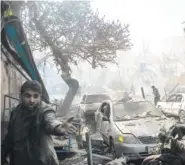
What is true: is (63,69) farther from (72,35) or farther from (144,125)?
(144,125)

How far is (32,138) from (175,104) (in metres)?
12.8

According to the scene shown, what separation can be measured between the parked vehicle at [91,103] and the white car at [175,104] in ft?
10.5

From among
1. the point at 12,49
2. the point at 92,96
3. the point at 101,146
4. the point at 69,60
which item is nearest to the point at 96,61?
the point at 69,60

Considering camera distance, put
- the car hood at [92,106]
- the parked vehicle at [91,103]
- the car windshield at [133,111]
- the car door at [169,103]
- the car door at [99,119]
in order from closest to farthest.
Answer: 1. the car windshield at [133,111]
2. the car door at [99,119]
3. the car door at [169,103]
4. the parked vehicle at [91,103]
5. the car hood at [92,106]

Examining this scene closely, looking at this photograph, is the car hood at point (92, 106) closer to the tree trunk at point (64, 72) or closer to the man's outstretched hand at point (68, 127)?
the tree trunk at point (64, 72)

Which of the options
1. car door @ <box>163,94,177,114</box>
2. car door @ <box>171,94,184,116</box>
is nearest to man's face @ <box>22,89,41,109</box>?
car door @ <box>171,94,184,116</box>

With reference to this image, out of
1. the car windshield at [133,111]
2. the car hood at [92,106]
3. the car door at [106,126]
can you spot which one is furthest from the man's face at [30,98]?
the car hood at [92,106]

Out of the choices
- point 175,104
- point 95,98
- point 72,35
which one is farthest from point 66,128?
point 72,35

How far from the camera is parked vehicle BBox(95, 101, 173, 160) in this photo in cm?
656

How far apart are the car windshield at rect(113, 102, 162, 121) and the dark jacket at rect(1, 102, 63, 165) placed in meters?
5.32

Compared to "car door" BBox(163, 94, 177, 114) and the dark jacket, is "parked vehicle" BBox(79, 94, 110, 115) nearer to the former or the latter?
"car door" BBox(163, 94, 177, 114)

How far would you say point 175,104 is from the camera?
14.6 m

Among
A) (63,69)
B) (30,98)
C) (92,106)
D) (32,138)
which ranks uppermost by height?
(63,69)

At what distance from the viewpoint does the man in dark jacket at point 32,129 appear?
2482mm
